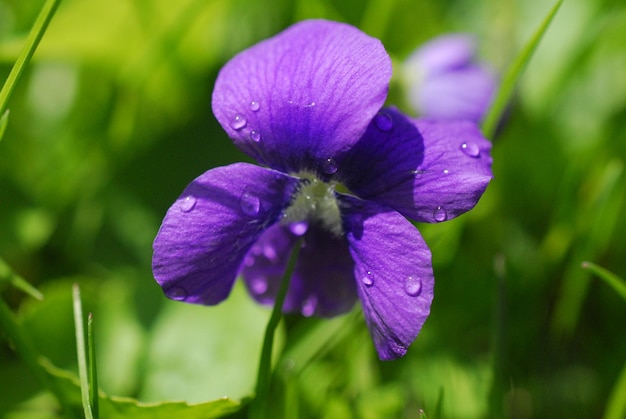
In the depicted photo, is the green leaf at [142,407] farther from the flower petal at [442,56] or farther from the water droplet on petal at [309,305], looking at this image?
the flower petal at [442,56]

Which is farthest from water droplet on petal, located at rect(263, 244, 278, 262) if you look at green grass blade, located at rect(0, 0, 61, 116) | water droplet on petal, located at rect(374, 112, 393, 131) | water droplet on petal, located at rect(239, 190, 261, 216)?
green grass blade, located at rect(0, 0, 61, 116)

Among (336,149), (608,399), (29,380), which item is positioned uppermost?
(336,149)

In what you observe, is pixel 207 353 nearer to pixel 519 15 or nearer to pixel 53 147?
pixel 53 147

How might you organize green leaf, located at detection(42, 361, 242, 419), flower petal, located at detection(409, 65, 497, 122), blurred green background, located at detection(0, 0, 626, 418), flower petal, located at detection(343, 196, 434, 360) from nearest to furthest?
flower petal, located at detection(343, 196, 434, 360)
green leaf, located at detection(42, 361, 242, 419)
blurred green background, located at detection(0, 0, 626, 418)
flower petal, located at detection(409, 65, 497, 122)

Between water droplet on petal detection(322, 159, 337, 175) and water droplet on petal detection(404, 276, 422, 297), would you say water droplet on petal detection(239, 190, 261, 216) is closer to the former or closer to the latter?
water droplet on petal detection(322, 159, 337, 175)

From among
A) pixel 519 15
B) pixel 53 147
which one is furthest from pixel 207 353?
pixel 519 15

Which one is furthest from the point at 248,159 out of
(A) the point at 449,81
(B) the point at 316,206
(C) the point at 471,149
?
(C) the point at 471,149

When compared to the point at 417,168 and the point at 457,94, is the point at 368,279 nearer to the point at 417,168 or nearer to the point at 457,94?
the point at 417,168

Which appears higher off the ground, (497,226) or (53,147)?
(53,147)
